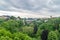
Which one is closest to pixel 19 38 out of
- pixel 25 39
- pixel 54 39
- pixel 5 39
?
pixel 25 39

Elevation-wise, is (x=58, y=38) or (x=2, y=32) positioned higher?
(x=2, y=32)

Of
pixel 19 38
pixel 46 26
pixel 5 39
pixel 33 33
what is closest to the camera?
pixel 5 39

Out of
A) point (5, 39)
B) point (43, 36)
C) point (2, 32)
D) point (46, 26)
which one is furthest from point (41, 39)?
point (5, 39)

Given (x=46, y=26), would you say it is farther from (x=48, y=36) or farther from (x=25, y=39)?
(x=25, y=39)

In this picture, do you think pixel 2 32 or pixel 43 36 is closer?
pixel 2 32

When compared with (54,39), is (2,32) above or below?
above

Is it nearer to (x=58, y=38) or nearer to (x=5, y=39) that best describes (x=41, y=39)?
(x=58, y=38)

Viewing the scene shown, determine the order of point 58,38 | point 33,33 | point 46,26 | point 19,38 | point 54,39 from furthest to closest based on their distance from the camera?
point 33,33 < point 46,26 < point 58,38 < point 54,39 < point 19,38

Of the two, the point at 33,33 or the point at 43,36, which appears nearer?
the point at 43,36

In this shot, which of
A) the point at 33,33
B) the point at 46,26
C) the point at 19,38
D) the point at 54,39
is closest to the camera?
the point at 19,38
